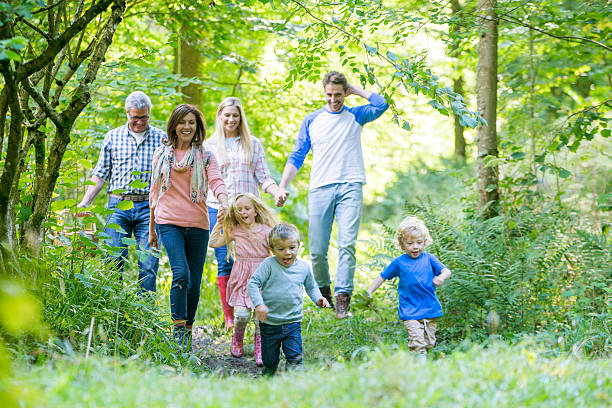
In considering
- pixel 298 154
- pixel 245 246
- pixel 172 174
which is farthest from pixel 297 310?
pixel 298 154

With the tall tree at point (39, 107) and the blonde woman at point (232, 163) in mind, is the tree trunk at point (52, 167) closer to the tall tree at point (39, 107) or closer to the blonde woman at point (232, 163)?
the tall tree at point (39, 107)

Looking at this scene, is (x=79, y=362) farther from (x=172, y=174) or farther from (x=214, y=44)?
(x=214, y=44)

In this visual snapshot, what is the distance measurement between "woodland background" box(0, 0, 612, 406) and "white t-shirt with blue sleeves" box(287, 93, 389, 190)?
560 mm

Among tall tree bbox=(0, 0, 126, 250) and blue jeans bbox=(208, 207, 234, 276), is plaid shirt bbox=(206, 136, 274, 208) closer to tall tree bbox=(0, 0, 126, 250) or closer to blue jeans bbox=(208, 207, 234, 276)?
blue jeans bbox=(208, 207, 234, 276)

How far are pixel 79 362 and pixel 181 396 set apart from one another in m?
0.66

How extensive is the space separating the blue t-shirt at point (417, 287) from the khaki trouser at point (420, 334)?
67mm

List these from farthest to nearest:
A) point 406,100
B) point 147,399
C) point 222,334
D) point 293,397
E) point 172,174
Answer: point 406,100 < point 222,334 < point 172,174 < point 293,397 < point 147,399

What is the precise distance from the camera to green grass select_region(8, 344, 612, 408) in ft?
8.49

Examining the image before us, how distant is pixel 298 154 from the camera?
7133mm

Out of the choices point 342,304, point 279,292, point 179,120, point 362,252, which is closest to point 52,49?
point 179,120

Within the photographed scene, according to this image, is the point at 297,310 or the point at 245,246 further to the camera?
the point at 245,246

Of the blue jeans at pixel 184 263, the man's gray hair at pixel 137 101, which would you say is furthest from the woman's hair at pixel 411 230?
the man's gray hair at pixel 137 101

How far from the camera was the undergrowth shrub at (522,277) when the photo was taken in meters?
5.84

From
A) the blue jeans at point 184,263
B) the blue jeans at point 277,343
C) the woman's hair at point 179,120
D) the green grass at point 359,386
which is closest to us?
the green grass at point 359,386
